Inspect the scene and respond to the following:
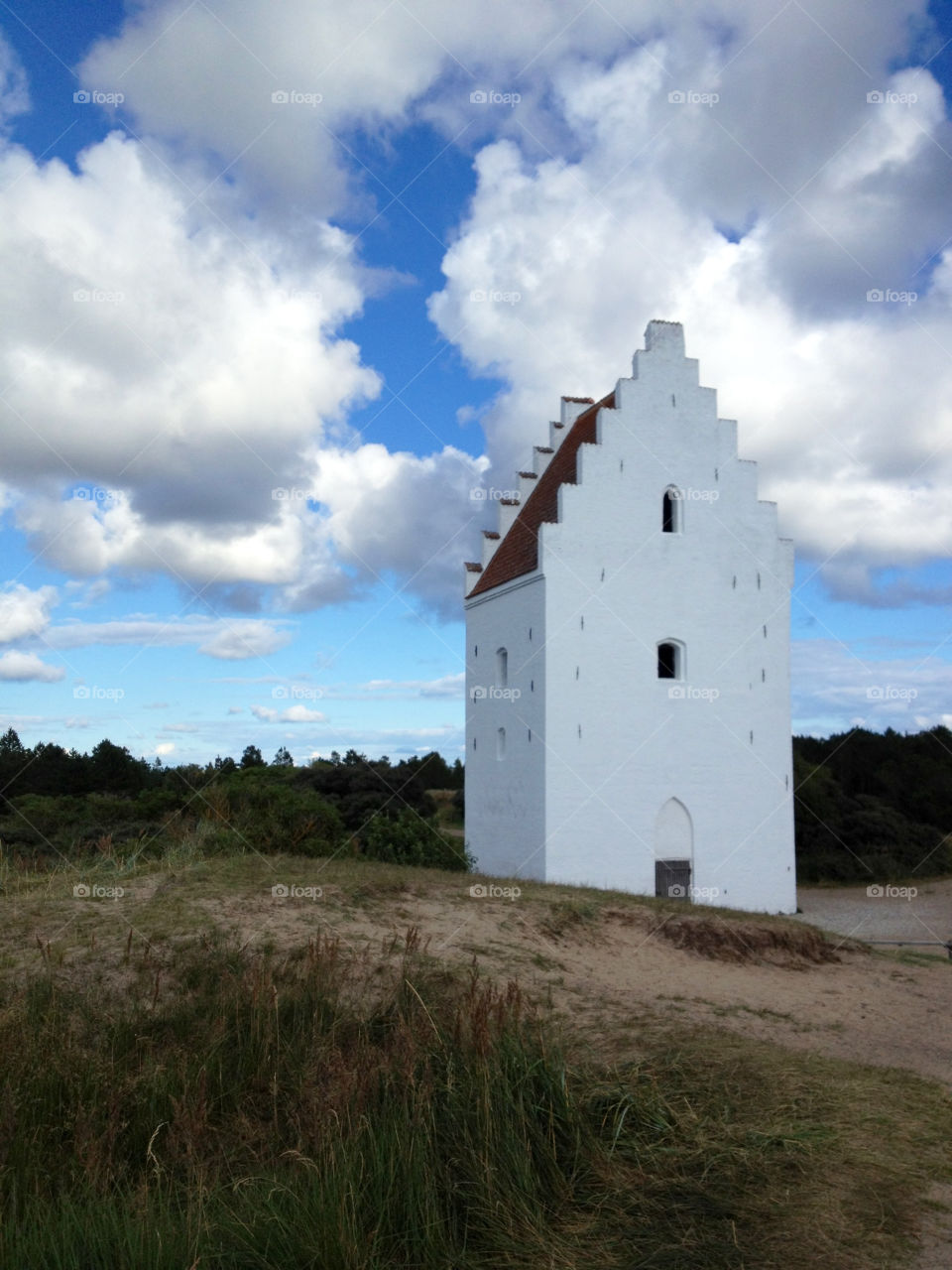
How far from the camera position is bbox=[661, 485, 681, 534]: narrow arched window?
2064 centimetres

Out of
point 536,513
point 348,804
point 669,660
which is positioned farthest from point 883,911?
point 348,804

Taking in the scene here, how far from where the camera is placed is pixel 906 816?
35469mm

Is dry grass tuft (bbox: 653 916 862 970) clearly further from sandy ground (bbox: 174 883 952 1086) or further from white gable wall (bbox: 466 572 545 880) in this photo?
white gable wall (bbox: 466 572 545 880)

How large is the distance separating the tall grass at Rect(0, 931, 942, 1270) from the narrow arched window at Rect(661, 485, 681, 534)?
14971 millimetres

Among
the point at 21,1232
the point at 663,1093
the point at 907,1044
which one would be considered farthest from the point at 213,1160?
the point at 907,1044

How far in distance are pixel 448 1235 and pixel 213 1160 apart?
1497 millimetres

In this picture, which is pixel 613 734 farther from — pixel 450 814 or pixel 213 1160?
pixel 450 814

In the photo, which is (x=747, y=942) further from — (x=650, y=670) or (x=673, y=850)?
(x=650, y=670)

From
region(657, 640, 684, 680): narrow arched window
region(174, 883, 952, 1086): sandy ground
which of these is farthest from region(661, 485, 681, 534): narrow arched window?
region(174, 883, 952, 1086): sandy ground

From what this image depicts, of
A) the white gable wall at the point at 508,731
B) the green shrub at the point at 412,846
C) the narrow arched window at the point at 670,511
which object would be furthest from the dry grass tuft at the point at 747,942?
the narrow arched window at the point at 670,511

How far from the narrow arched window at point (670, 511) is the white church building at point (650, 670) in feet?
0.12

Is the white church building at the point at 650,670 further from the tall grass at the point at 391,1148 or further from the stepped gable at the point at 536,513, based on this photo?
the tall grass at the point at 391,1148

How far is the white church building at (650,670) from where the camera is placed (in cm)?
1908

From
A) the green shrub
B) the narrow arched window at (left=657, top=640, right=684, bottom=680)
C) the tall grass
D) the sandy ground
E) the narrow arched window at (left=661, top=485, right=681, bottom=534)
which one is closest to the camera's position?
the tall grass
